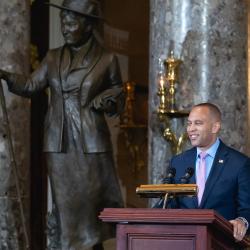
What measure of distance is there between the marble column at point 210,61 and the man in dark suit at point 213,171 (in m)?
1.70

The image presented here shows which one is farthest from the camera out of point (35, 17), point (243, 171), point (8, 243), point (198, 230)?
point (35, 17)

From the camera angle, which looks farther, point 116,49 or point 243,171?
point 116,49

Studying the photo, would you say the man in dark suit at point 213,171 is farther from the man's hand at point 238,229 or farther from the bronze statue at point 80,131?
the bronze statue at point 80,131

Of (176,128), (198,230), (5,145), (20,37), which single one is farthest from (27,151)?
(198,230)

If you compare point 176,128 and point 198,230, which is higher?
point 176,128

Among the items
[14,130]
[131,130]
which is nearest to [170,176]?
[14,130]

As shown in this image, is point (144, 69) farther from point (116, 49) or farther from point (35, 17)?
point (35, 17)

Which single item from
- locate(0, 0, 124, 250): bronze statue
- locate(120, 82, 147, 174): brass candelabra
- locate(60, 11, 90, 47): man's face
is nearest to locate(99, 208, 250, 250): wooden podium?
locate(0, 0, 124, 250): bronze statue

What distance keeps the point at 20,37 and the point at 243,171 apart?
348 centimetres

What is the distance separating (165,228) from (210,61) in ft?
9.05

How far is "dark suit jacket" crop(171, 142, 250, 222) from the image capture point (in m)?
5.95

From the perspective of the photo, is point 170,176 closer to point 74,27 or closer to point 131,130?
point 74,27

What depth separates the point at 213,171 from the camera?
19.7ft

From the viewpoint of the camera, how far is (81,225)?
26.3 ft
